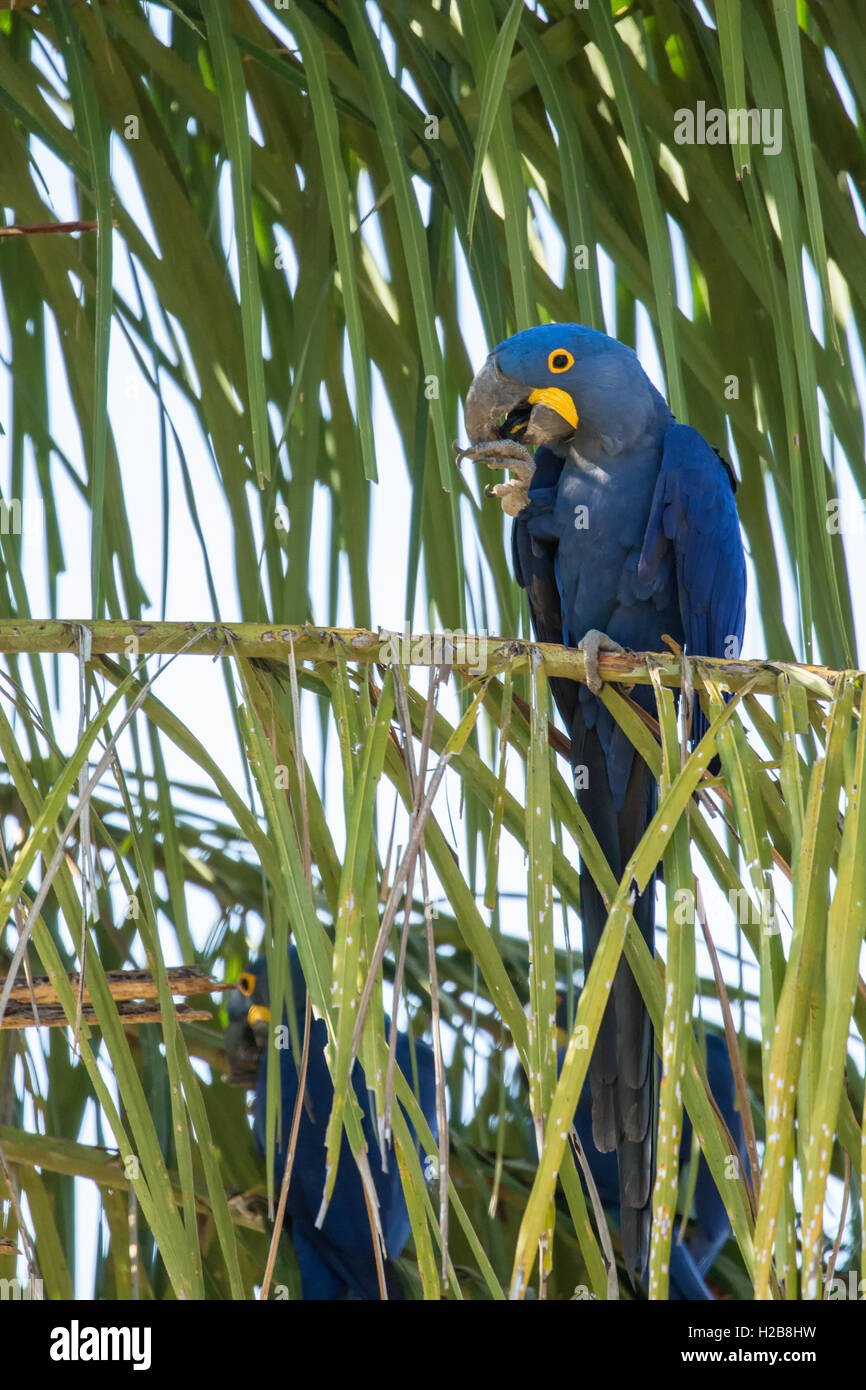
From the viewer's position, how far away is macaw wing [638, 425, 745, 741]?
164cm

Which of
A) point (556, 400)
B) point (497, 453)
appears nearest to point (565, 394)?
point (556, 400)

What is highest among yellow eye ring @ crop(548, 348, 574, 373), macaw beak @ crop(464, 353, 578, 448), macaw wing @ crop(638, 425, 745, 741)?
yellow eye ring @ crop(548, 348, 574, 373)

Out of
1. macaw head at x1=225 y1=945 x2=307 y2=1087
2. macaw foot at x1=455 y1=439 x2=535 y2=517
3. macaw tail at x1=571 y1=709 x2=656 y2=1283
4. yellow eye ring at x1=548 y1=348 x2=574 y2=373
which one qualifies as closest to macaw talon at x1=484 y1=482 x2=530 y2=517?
macaw foot at x1=455 y1=439 x2=535 y2=517

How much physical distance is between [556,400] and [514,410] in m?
0.05

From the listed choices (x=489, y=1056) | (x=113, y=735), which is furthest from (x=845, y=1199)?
(x=489, y=1056)

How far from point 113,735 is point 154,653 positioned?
0.11m

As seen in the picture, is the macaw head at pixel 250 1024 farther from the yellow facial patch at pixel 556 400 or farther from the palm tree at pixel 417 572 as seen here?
the yellow facial patch at pixel 556 400

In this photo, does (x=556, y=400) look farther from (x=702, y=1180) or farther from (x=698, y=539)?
(x=702, y=1180)

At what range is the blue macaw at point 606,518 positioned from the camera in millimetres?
1553

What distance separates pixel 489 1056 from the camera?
7.47 ft

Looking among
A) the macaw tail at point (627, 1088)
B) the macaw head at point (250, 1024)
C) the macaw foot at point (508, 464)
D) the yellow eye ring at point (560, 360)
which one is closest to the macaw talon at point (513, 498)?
the macaw foot at point (508, 464)

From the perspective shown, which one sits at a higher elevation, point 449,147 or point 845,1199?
point 449,147

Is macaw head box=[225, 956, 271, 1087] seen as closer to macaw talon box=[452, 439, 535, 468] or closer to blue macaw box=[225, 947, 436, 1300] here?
blue macaw box=[225, 947, 436, 1300]

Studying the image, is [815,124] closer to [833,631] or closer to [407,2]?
[407,2]
